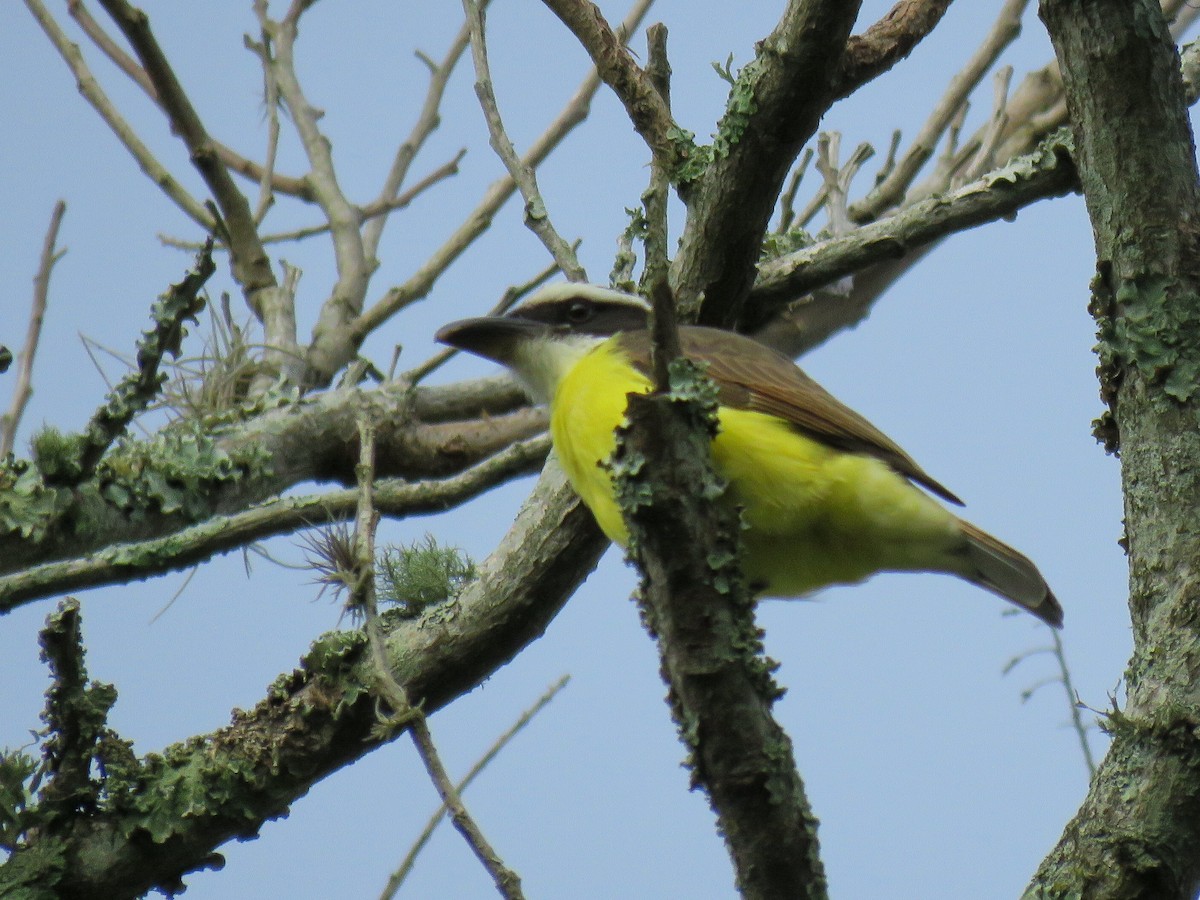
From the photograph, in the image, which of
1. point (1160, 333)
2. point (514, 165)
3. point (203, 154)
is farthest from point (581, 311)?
point (1160, 333)

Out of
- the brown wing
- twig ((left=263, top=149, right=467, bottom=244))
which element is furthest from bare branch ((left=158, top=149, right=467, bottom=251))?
the brown wing

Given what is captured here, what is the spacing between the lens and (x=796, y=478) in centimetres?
350

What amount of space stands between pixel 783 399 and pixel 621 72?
3.82ft

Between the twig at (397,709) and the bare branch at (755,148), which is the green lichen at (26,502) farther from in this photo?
the bare branch at (755,148)

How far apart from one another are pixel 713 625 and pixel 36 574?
191cm

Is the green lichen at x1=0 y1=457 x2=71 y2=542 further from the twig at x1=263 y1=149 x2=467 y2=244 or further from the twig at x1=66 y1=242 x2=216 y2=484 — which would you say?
the twig at x1=263 y1=149 x2=467 y2=244

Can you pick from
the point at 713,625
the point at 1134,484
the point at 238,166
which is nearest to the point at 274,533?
the point at 713,625

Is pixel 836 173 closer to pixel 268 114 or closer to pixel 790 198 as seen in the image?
pixel 790 198

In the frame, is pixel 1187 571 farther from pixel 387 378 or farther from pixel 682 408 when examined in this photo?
pixel 387 378

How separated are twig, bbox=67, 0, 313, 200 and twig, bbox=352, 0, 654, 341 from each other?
2.82 feet

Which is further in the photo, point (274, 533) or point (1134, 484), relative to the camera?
point (274, 533)

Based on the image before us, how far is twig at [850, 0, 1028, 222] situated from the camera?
597cm

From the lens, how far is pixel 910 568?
12.5 ft

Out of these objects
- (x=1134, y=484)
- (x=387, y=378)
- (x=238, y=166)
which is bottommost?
(x=1134, y=484)
